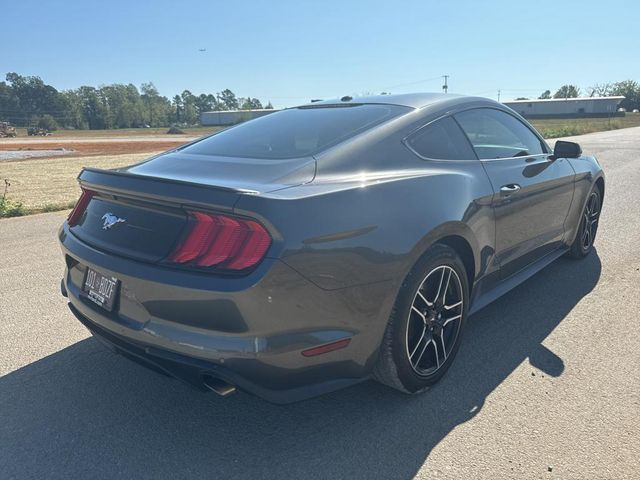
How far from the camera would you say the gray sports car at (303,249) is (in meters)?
1.98

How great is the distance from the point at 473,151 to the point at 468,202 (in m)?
0.49

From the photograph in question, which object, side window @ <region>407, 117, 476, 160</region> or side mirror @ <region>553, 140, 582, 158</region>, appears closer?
side window @ <region>407, 117, 476, 160</region>

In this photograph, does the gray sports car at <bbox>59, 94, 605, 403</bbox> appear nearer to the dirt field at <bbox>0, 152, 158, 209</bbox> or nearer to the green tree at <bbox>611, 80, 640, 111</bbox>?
the dirt field at <bbox>0, 152, 158, 209</bbox>

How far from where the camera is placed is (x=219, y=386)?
2080mm

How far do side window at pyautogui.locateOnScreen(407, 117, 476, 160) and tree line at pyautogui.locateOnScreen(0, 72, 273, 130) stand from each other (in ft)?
372

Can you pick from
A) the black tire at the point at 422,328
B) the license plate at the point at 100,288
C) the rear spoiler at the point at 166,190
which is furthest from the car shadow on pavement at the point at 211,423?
the rear spoiler at the point at 166,190

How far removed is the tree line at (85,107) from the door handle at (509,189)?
114 m

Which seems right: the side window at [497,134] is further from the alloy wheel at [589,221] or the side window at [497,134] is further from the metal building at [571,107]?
the metal building at [571,107]

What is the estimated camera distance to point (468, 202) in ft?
9.22

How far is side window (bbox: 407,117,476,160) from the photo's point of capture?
2812 mm

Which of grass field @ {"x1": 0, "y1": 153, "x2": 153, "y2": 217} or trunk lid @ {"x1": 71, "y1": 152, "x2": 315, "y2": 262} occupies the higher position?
trunk lid @ {"x1": 71, "y1": 152, "x2": 315, "y2": 262}

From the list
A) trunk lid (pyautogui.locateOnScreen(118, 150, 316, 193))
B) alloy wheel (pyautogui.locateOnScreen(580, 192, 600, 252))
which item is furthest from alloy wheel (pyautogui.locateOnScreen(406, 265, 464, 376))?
alloy wheel (pyautogui.locateOnScreen(580, 192, 600, 252))

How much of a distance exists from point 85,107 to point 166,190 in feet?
436

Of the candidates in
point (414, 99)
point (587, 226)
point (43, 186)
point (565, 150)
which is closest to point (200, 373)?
point (414, 99)
